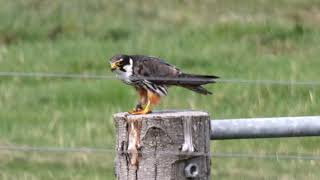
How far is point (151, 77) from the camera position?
16.7ft

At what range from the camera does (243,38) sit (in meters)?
12.1

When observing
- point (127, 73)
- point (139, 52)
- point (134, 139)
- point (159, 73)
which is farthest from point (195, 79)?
point (139, 52)

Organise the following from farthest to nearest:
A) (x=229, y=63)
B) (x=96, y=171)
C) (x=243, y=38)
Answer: (x=243, y=38) → (x=229, y=63) → (x=96, y=171)

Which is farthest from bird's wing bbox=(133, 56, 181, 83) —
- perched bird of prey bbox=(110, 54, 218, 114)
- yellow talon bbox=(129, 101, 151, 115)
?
yellow talon bbox=(129, 101, 151, 115)

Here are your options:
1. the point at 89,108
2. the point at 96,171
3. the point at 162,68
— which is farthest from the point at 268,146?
the point at 162,68

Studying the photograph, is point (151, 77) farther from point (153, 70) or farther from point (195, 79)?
point (195, 79)

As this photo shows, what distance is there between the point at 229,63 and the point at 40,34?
2468mm

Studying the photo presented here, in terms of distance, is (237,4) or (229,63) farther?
(237,4)

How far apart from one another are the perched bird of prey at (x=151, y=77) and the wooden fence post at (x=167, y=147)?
14.5 inches

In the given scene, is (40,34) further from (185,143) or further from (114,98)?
(185,143)

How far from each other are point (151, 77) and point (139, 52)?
6.46m

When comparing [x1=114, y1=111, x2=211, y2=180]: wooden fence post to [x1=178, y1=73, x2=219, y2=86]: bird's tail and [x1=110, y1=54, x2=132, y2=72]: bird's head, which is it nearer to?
[x1=178, y1=73, x2=219, y2=86]: bird's tail

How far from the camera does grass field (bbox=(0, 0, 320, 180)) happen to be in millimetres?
7938

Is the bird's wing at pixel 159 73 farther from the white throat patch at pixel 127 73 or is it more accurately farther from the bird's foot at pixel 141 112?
the bird's foot at pixel 141 112
